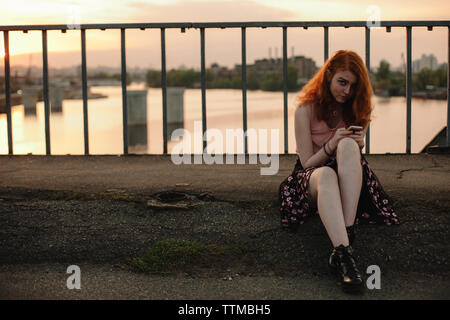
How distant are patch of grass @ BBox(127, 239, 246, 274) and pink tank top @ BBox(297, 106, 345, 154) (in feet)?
2.44

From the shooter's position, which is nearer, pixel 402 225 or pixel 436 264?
pixel 436 264

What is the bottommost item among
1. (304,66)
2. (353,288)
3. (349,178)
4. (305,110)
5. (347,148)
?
(353,288)

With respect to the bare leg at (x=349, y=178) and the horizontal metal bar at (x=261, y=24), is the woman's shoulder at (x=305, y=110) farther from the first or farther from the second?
the horizontal metal bar at (x=261, y=24)

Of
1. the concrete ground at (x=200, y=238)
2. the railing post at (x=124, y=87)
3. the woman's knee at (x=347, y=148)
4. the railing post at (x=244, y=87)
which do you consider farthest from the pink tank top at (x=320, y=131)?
the railing post at (x=124, y=87)

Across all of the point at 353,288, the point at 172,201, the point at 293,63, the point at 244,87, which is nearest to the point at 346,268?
the point at 353,288

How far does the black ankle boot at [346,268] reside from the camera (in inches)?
92.3

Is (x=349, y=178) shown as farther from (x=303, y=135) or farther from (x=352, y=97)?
(x=352, y=97)

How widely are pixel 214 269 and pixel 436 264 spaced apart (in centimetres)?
107

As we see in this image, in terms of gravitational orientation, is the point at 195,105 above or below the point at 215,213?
above

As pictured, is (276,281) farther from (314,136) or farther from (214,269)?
(314,136)

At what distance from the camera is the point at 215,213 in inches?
123

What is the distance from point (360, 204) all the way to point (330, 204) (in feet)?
1.28

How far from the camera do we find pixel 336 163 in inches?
113
